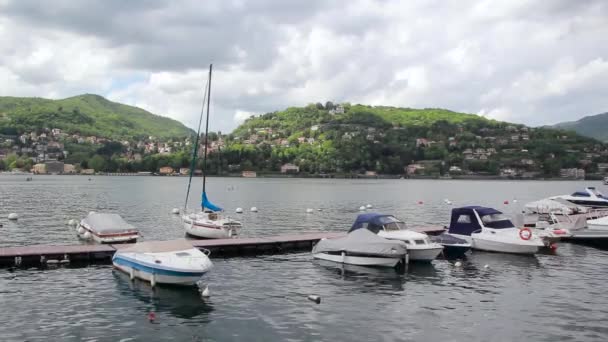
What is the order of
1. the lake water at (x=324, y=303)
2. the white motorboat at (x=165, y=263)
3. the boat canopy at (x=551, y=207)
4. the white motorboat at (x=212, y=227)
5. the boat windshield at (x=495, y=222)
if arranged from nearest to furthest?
the lake water at (x=324, y=303) → the white motorboat at (x=165, y=263) → the boat windshield at (x=495, y=222) → the white motorboat at (x=212, y=227) → the boat canopy at (x=551, y=207)

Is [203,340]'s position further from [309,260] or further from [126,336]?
[309,260]

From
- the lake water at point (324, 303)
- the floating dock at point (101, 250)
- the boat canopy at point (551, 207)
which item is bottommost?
the lake water at point (324, 303)

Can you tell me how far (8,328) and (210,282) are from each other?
950 centimetres

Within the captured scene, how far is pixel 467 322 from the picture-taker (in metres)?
19.2

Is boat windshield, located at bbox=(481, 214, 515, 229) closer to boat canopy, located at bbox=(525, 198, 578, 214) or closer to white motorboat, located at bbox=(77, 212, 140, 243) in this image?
boat canopy, located at bbox=(525, 198, 578, 214)

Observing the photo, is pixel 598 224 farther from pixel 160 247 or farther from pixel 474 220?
pixel 160 247

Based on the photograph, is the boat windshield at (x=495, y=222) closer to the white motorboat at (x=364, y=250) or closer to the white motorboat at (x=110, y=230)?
the white motorboat at (x=364, y=250)

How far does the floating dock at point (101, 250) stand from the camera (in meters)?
28.4

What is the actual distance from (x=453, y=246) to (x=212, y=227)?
18782mm

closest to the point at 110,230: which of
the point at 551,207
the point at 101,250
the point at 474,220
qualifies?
the point at 101,250

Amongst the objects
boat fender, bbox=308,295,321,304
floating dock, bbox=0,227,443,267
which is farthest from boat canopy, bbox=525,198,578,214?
boat fender, bbox=308,295,321,304

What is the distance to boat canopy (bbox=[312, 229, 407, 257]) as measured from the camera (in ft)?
91.8

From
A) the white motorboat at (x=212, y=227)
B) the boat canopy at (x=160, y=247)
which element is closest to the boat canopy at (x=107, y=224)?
the white motorboat at (x=212, y=227)

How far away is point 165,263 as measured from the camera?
23344 millimetres
